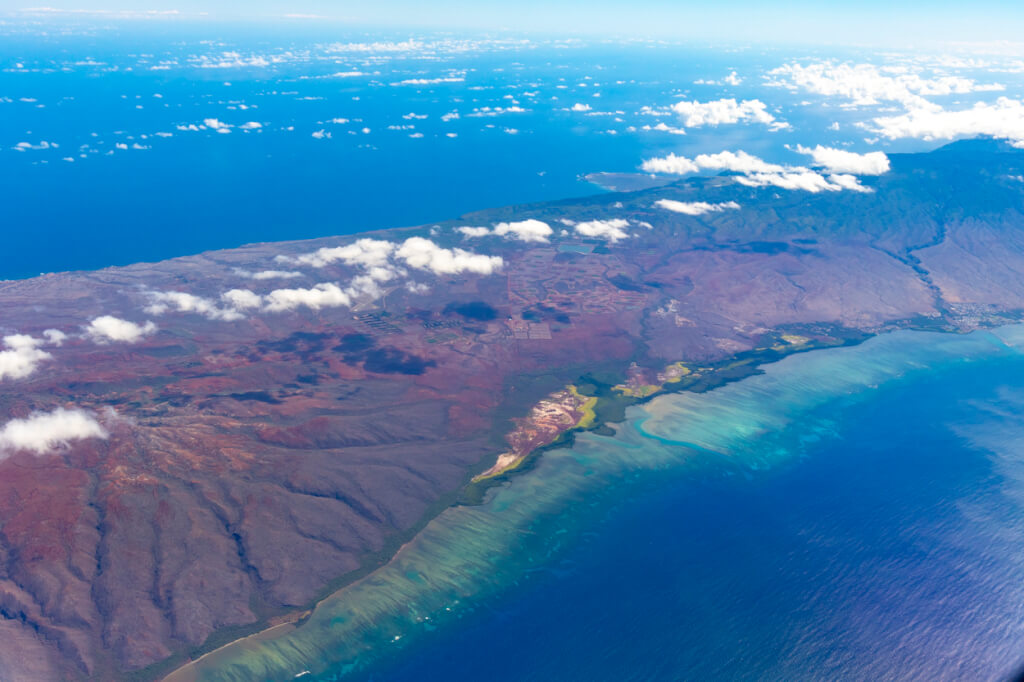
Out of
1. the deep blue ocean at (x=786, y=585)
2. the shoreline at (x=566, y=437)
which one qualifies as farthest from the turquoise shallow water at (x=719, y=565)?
the shoreline at (x=566, y=437)

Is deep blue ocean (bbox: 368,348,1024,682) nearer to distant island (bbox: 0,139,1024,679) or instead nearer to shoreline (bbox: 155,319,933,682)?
shoreline (bbox: 155,319,933,682)

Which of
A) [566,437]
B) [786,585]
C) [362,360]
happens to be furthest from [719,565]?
[362,360]

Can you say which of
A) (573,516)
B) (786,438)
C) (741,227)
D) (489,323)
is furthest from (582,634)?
(741,227)

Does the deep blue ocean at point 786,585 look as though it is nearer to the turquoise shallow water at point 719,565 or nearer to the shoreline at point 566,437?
the turquoise shallow water at point 719,565

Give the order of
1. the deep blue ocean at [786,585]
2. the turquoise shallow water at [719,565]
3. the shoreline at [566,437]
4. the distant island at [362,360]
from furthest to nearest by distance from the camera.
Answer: the distant island at [362,360] → the shoreline at [566,437] → the turquoise shallow water at [719,565] → the deep blue ocean at [786,585]

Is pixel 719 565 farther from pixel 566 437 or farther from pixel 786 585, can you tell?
pixel 566 437

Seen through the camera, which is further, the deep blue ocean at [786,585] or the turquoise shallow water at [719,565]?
the turquoise shallow water at [719,565]
